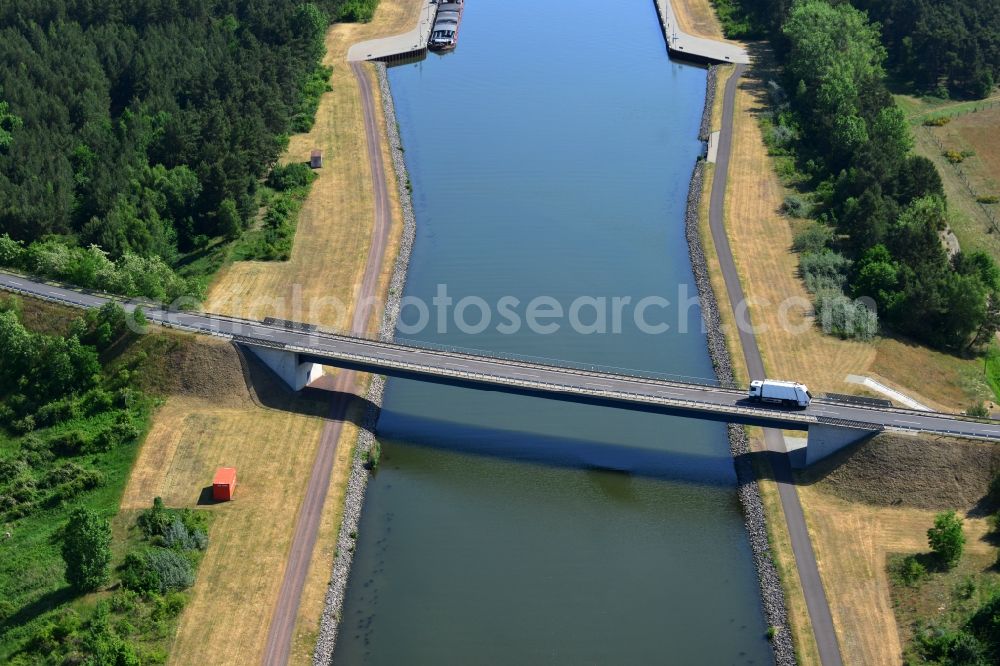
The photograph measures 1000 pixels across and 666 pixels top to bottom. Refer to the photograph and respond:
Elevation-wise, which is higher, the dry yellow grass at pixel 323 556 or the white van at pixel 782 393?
the white van at pixel 782 393

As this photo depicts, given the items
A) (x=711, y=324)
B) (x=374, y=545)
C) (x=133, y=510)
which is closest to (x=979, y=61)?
(x=711, y=324)

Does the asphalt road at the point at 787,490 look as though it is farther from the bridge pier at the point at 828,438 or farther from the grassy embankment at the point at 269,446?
the grassy embankment at the point at 269,446

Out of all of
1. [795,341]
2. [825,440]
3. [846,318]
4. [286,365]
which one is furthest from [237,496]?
[846,318]

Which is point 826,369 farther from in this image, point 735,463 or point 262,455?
point 262,455

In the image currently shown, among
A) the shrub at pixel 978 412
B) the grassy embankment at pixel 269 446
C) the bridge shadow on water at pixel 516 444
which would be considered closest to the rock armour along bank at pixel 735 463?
the grassy embankment at pixel 269 446

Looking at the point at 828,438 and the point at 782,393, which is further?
the point at 782,393

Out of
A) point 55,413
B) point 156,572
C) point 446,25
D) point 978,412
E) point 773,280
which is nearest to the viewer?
point 156,572
